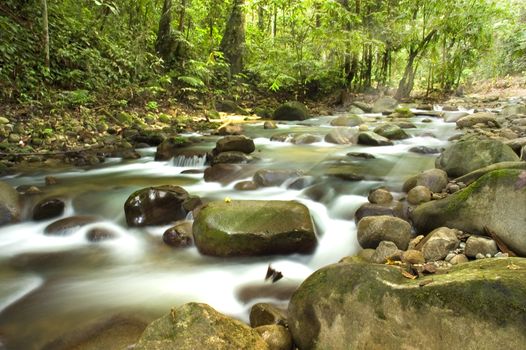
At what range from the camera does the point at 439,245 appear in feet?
11.2

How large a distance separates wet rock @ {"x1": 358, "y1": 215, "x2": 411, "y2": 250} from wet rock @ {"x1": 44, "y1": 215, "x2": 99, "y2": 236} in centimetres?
357

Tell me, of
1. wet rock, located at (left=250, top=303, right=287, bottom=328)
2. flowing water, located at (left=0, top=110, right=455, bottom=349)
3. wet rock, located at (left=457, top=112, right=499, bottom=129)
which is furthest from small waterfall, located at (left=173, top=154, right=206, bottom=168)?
wet rock, located at (left=457, top=112, right=499, bottom=129)

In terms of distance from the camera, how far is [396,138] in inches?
366

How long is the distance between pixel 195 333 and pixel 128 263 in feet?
7.99

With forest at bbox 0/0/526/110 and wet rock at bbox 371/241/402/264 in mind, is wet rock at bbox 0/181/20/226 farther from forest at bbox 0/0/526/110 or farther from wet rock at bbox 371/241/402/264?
wet rock at bbox 371/241/402/264

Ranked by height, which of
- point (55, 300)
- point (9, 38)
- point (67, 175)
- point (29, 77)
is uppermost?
point (9, 38)

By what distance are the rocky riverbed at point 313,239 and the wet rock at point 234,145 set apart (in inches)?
1.1

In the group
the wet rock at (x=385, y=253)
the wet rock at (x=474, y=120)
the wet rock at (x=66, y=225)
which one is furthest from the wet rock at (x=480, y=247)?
the wet rock at (x=474, y=120)

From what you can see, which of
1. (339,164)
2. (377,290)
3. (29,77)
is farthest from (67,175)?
(377,290)

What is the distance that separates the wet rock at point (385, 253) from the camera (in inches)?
137

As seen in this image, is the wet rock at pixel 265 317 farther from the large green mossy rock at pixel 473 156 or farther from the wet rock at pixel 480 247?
the large green mossy rock at pixel 473 156

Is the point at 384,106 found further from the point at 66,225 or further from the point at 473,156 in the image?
the point at 66,225

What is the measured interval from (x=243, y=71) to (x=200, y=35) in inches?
89.4

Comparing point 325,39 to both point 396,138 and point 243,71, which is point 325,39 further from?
point 396,138
